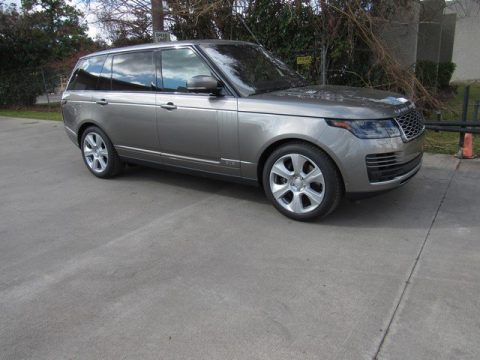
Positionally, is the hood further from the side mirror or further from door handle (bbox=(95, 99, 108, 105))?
door handle (bbox=(95, 99, 108, 105))

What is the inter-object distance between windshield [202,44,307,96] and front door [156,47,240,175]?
189 millimetres

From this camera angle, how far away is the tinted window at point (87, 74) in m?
5.86

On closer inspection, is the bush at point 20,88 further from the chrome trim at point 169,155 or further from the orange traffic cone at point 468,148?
the orange traffic cone at point 468,148

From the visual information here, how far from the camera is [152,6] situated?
10.7m

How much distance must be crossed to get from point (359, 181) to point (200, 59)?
219 centimetres

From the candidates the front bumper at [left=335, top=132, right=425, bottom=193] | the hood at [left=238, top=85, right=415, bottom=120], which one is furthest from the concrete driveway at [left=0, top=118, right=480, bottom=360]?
the hood at [left=238, top=85, right=415, bottom=120]

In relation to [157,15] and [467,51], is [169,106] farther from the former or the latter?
[467,51]

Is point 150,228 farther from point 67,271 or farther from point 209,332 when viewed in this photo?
point 209,332

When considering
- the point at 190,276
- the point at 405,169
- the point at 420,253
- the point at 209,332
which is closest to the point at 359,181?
the point at 405,169

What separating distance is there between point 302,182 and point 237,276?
125 centimetres

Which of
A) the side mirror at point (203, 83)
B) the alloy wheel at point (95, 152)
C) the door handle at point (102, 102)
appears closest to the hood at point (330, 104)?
the side mirror at point (203, 83)

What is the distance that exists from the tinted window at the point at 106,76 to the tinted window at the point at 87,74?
3.6 inches

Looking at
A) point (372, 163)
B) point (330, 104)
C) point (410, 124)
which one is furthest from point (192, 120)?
point (410, 124)

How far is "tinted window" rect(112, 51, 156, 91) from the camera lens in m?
5.17
